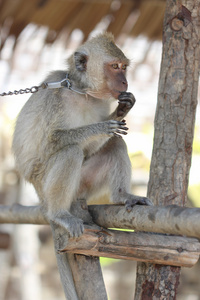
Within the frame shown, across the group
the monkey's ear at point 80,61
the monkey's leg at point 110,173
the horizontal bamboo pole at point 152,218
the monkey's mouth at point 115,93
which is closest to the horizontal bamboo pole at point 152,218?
the horizontal bamboo pole at point 152,218

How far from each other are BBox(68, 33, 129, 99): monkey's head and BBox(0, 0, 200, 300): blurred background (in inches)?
14.2

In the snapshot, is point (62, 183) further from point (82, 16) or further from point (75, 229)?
point (82, 16)

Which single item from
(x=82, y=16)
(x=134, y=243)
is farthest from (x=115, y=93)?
(x=82, y=16)

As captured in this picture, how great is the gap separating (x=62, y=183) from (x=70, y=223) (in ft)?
1.16

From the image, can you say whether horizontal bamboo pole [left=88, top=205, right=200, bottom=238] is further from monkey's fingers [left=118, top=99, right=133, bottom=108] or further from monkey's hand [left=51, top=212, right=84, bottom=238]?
monkey's fingers [left=118, top=99, right=133, bottom=108]

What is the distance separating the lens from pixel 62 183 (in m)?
4.18

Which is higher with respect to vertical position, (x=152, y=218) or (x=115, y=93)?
(x=115, y=93)

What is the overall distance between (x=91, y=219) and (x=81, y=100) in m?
1.14

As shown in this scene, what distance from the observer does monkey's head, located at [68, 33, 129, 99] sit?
463 cm

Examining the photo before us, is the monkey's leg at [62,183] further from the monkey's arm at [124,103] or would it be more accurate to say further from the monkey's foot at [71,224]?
the monkey's arm at [124,103]

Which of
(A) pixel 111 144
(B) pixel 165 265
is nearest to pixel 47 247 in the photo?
(A) pixel 111 144

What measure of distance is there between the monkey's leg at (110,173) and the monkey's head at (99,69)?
519 millimetres

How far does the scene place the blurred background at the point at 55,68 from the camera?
6902mm

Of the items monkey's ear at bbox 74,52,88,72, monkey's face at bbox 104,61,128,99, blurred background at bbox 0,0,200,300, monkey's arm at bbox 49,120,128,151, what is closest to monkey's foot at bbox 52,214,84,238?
monkey's arm at bbox 49,120,128,151
